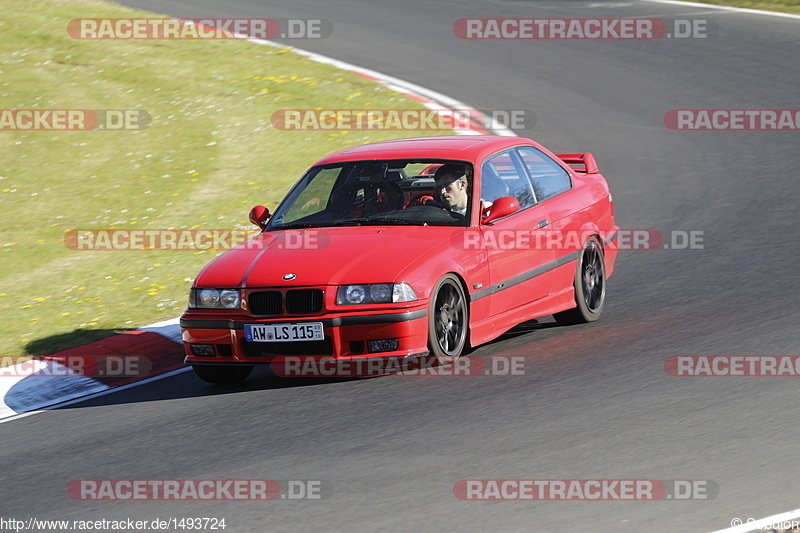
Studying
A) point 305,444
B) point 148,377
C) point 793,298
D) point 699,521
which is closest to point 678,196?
point 793,298

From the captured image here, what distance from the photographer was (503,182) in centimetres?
915

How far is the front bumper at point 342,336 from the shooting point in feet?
25.3

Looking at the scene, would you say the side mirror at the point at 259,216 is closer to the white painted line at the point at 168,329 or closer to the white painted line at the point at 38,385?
the white painted line at the point at 168,329

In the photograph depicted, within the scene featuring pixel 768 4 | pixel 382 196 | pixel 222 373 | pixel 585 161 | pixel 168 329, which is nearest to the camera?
pixel 222 373

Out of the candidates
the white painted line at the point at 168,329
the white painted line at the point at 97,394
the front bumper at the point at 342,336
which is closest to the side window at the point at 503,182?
the front bumper at the point at 342,336

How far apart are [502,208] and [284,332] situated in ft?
6.04

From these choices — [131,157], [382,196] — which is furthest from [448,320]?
[131,157]

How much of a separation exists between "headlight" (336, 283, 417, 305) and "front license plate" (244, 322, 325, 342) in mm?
236

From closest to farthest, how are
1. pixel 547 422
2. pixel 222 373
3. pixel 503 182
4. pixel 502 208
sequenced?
pixel 547 422
pixel 222 373
pixel 502 208
pixel 503 182

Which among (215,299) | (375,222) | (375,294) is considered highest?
(375,222)

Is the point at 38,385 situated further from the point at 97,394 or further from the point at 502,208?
the point at 502,208

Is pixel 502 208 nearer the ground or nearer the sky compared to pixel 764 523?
A: nearer the sky

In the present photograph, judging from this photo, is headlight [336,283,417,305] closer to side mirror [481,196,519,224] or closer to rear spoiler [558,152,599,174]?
side mirror [481,196,519,224]

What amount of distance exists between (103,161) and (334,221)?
8448mm
